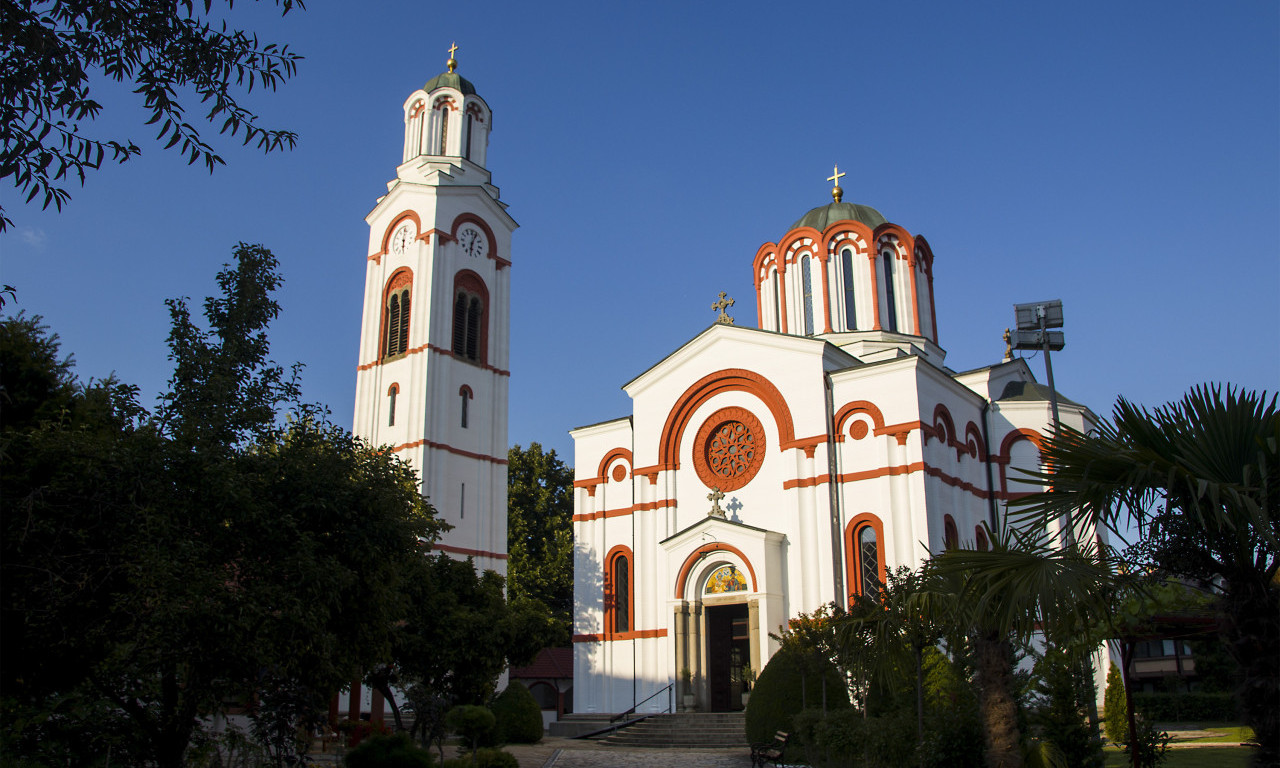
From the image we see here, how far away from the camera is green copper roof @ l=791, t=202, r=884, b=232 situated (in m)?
30.2

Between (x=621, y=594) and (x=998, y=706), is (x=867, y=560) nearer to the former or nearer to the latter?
(x=621, y=594)

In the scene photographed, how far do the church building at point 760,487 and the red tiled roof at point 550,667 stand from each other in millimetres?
9917

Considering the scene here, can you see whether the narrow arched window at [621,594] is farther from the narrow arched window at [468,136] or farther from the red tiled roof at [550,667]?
the narrow arched window at [468,136]

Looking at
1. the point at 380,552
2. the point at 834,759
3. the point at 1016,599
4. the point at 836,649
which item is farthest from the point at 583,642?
the point at 1016,599

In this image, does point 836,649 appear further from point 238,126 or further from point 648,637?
point 238,126

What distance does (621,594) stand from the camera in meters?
25.6

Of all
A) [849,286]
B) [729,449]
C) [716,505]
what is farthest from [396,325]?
[849,286]

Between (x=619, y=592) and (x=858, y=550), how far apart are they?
6731mm

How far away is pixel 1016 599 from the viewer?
23.8 ft

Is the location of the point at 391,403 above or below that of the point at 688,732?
above

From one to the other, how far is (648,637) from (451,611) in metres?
7.46

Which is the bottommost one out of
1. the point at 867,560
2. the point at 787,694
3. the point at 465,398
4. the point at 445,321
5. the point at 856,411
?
the point at 787,694

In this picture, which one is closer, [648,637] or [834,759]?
[834,759]

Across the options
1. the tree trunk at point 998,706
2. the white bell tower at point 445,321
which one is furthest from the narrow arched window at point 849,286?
the tree trunk at point 998,706
